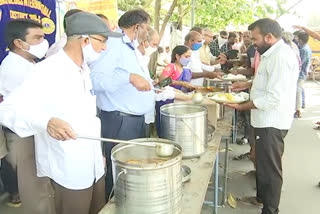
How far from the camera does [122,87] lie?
2.27 m

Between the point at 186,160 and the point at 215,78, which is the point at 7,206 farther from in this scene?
the point at 215,78

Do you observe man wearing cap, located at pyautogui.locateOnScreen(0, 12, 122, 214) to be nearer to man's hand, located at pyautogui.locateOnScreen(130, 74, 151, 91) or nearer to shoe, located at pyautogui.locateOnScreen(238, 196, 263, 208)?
man's hand, located at pyautogui.locateOnScreen(130, 74, 151, 91)

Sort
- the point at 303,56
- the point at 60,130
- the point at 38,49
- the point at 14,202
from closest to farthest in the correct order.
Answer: the point at 60,130
the point at 38,49
the point at 14,202
the point at 303,56

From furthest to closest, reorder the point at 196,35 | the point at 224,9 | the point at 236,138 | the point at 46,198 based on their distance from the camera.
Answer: the point at 224,9 < the point at 236,138 < the point at 196,35 < the point at 46,198

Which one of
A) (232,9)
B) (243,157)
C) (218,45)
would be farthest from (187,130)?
(232,9)

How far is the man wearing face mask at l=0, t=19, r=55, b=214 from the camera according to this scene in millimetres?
2219

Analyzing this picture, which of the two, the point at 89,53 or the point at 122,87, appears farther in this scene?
the point at 122,87

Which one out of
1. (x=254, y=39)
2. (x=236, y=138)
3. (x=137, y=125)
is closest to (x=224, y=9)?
(x=236, y=138)

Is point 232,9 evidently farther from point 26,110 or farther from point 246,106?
point 26,110

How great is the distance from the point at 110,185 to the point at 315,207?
6.66ft

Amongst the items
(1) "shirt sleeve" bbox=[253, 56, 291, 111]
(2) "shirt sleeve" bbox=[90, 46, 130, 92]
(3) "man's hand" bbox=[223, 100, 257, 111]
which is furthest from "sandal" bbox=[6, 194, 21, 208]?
(1) "shirt sleeve" bbox=[253, 56, 291, 111]

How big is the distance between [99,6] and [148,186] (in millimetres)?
3872

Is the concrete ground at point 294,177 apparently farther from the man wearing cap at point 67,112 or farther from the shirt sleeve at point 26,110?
the shirt sleeve at point 26,110

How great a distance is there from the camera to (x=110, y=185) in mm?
2469
